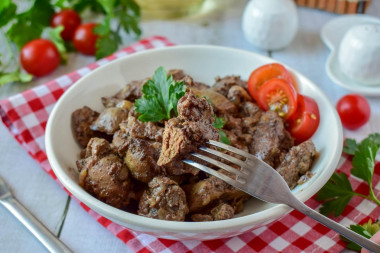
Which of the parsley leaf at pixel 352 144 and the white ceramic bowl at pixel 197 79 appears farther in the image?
the parsley leaf at pixel 352 144

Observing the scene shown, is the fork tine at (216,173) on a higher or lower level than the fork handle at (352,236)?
higher

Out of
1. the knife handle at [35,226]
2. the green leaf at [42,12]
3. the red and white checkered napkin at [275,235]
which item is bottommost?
the red and white checkered napkin at [275,235]

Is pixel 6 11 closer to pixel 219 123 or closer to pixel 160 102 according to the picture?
pixel 160 102

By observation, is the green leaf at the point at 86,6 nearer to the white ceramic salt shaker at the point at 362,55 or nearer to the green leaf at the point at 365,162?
the white ceramic salt shaker at the point at 362,55

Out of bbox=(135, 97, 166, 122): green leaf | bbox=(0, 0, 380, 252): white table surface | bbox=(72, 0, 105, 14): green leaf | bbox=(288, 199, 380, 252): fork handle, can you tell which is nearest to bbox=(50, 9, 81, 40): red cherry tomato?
bbox=(72, 0, 105, 14): green leaf

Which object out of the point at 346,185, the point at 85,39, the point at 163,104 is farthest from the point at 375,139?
the point at 85,39

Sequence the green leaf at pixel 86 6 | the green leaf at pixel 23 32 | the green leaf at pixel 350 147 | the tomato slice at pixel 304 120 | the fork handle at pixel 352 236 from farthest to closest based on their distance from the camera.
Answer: the green leaf at pixel 86 6 < the green leaf at pixel 23 32 < the green leaf at pixel 350 147 < the tomato slice at pixel 304 120 < the fork handle at pixel 352 236

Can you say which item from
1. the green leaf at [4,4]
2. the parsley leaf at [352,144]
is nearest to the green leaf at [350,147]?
the parsley leaf at [352,144]
